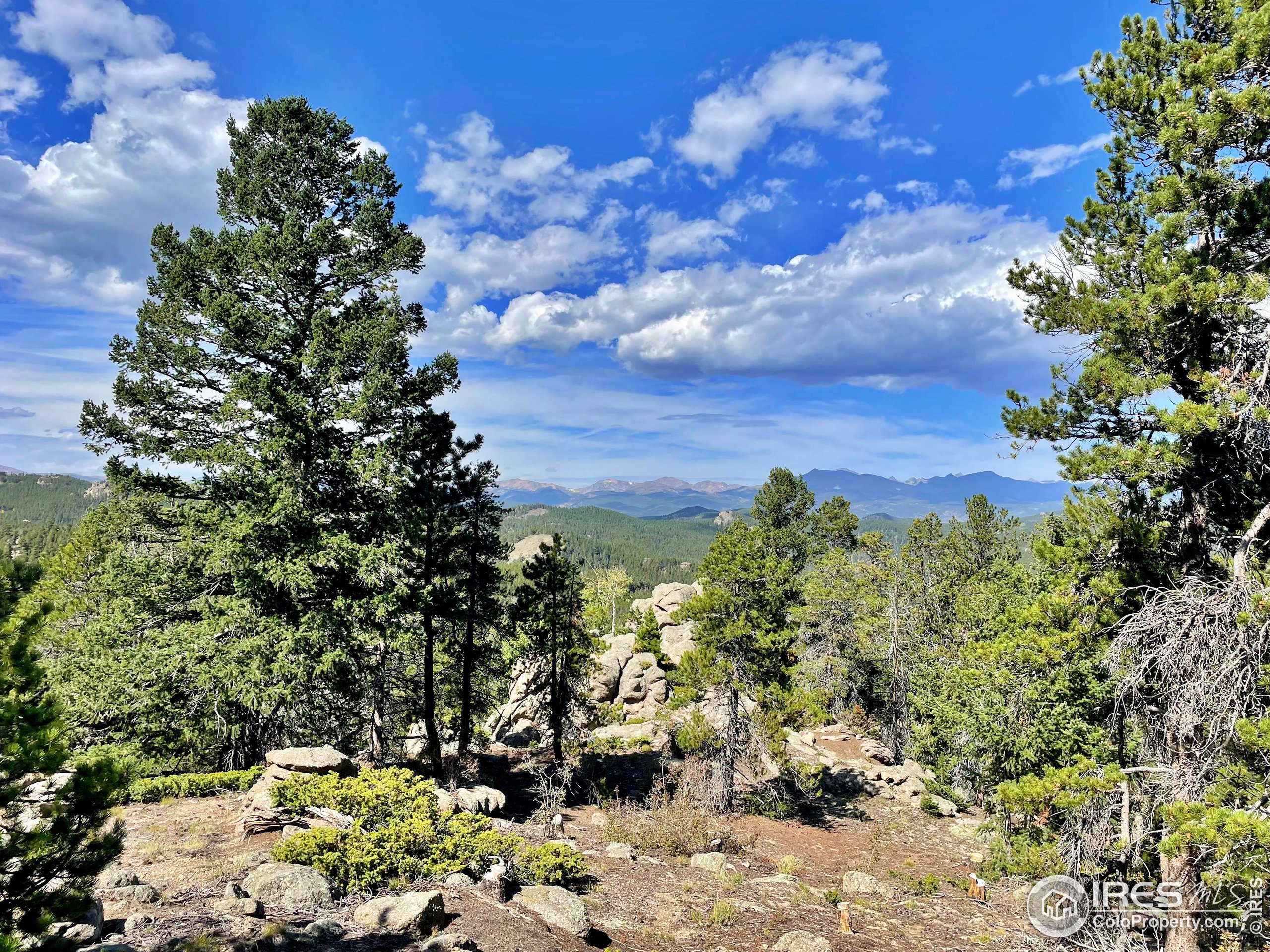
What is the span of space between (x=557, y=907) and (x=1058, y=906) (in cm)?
905

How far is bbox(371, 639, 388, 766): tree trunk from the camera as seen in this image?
16.5m

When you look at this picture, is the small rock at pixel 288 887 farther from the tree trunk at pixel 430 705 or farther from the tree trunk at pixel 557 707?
the tree trunk at pixel 557 707

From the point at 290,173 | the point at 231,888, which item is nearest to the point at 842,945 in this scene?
the point at 231,888

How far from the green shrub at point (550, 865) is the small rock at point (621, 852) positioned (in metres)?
3.01

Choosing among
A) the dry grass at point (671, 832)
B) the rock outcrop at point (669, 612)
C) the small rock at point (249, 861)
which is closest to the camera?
the small rock at point (249, 861)

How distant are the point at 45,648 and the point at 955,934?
116 feet

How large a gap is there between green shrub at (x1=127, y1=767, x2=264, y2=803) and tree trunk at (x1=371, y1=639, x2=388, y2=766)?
2696 mm

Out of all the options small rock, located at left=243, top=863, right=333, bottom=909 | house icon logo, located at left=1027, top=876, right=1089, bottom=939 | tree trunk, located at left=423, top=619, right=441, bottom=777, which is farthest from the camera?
tree trunk, located at left=423, top=619, right=441, bottom=777

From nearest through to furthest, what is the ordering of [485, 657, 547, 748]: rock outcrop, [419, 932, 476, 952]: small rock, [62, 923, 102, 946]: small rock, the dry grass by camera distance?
[62, 923, 102, 946]: small rock, [419, 932, 476, 952]: small rock, the dry grass, [485, 657, 547, 748]: rock outcrop

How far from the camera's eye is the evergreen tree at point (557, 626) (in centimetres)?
2202

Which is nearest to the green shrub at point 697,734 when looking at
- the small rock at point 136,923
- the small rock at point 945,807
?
the small rock at point 945,807

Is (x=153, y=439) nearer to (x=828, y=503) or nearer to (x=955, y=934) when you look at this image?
(x=955, y=934)

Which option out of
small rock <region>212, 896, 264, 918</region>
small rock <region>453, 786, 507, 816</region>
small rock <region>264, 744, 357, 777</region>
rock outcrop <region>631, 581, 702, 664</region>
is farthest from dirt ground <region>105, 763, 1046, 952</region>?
rock outcrop <region>631, 581, 702, 664</region>

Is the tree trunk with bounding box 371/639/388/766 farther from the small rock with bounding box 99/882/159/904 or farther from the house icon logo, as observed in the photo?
the house icon logo
